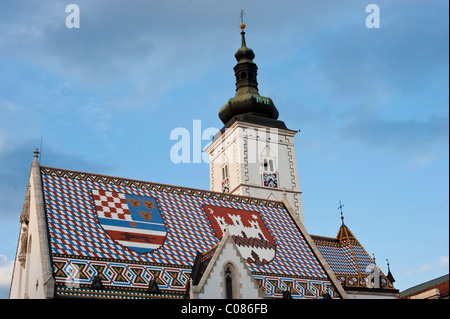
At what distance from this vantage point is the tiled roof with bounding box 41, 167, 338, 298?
2314cm

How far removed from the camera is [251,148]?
47000 millimetres

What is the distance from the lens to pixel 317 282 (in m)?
28.5

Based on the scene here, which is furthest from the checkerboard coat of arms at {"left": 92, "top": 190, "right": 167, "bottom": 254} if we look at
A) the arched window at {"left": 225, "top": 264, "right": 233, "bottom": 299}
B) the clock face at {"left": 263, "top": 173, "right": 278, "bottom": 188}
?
the clock face at {"left": 263, "top": 173, "right": 278, "bottom": 188}

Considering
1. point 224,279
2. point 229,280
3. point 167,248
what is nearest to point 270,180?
point 167,248

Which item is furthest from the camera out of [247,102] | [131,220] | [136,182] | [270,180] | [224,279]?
[247,102]

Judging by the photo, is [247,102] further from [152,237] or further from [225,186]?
[152,237]

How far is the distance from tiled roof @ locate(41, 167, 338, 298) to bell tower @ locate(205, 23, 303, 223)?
41.1 feet

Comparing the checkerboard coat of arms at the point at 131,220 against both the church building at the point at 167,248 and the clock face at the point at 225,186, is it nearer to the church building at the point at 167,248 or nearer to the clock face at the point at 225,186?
the church building at the point at 167,248

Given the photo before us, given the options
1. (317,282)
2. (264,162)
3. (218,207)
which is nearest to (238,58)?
(264,162)

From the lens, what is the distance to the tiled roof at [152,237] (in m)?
23.1

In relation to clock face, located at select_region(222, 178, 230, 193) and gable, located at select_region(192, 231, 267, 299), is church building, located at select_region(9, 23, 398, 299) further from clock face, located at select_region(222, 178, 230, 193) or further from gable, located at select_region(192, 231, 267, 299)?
clock face, located at select_region(222, 178, 230, 193)

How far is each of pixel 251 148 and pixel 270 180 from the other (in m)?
3.12

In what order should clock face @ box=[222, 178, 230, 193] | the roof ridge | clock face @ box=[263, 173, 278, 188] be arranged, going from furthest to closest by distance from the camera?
clock face @ box=[222, 178, 230, 193]
clock face @ box=[263, 173, 278, 188]
the roof ridge

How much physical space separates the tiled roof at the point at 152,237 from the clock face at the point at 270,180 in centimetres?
1263
